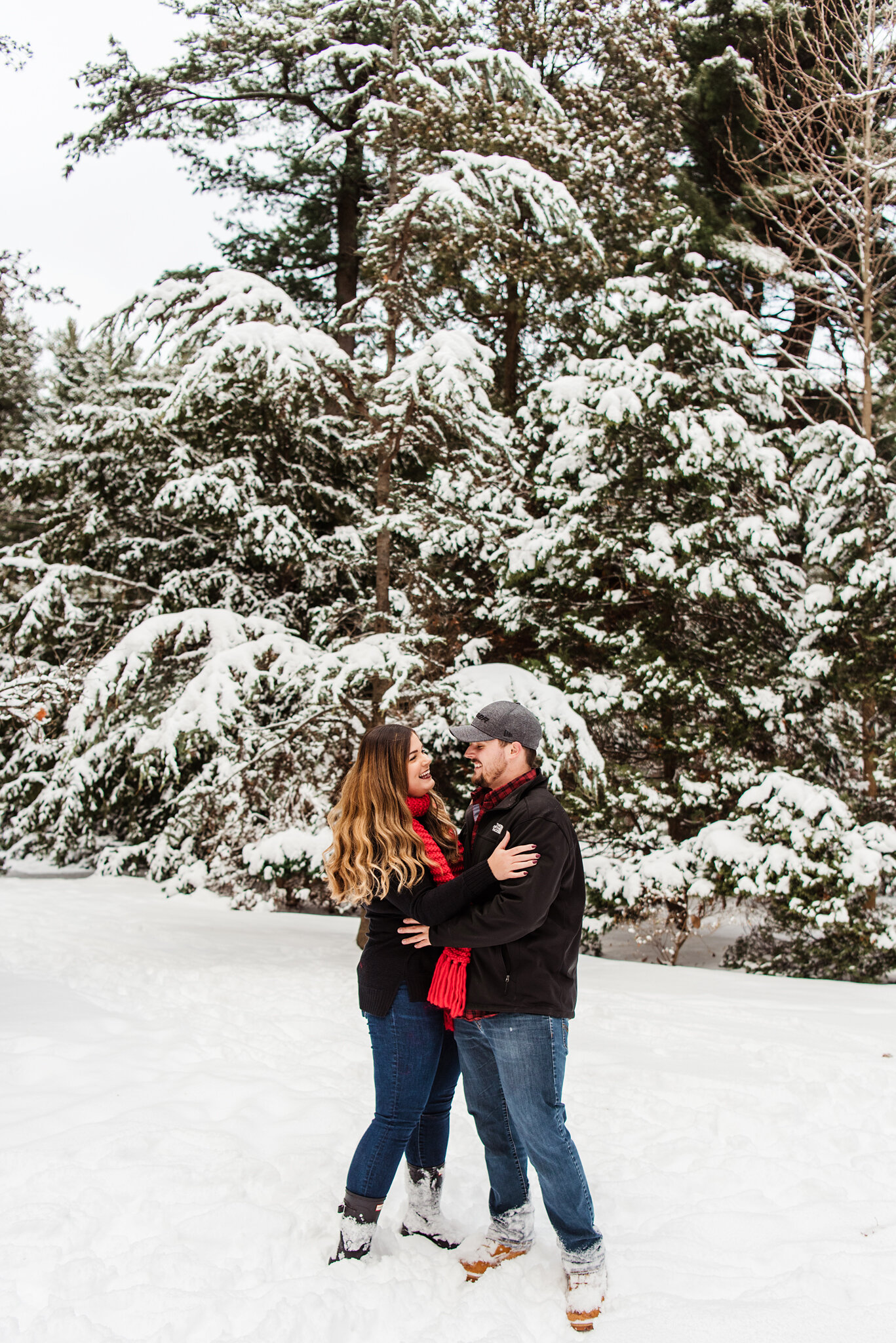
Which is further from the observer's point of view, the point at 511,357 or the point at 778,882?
the point at 511,357

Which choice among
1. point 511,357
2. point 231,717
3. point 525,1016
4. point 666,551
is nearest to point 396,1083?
point 525,1016

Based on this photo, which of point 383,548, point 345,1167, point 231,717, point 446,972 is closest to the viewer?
point 446,972

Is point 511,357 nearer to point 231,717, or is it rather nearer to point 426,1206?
point 231,717

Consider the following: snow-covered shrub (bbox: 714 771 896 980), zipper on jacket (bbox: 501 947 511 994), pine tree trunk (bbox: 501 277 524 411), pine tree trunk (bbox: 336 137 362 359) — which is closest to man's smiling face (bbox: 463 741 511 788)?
zipper on jacket (bbox: 501 947 511 994)

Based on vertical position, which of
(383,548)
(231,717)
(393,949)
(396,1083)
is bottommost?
(396,1083)

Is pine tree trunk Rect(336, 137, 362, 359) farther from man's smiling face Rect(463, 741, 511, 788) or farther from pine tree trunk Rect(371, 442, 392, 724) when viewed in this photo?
man's smiling face Rect(463, 741, 511, 788)

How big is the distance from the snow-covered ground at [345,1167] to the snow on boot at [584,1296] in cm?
4

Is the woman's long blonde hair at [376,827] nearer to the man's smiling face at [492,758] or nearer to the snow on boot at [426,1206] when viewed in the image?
the man's smiling face at [492,758]

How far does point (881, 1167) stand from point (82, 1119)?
3203 mm

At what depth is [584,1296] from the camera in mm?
2605

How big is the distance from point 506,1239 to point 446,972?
0.88 meters

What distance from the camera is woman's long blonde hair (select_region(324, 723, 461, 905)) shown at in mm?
2848

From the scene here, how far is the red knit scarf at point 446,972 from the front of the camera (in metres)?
2.75

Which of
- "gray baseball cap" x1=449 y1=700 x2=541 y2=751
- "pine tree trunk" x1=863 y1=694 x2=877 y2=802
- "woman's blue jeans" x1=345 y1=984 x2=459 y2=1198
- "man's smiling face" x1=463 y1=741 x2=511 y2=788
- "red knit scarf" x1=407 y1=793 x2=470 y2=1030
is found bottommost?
"woman's blue jeans" x1=345 y1=984 x2=459 y2=1198
